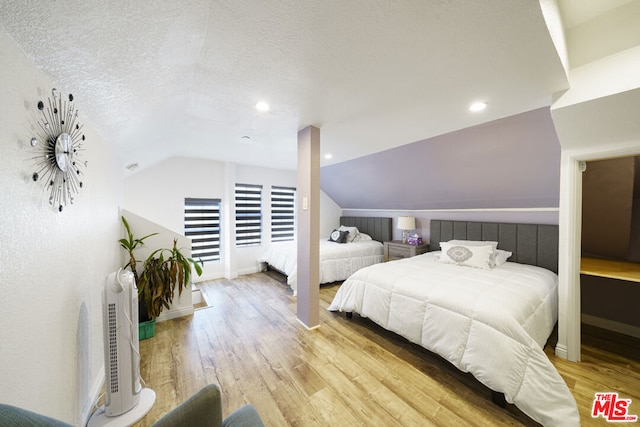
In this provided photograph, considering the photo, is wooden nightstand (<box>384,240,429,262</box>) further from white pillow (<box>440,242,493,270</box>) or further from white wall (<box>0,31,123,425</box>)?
white wall (<box>0,31,123,425</box>)

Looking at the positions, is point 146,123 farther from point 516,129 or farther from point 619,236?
point 619,236

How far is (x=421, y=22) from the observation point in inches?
44.8

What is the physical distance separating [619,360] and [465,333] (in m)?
1.60

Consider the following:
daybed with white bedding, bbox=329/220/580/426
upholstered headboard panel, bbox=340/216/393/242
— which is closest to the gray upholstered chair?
daybed with white bedding, bbox=329/220/580/426

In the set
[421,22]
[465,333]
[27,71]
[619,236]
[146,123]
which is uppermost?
[421,22]

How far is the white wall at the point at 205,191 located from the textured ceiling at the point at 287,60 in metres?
1.66

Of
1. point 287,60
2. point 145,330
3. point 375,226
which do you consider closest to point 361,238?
point 375,226

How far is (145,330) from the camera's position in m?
2.40

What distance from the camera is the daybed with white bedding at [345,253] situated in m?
3.93

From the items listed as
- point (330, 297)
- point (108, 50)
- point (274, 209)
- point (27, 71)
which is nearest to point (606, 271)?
point (330, 297)

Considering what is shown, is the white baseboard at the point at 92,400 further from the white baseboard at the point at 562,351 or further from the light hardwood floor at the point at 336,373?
the white baseboard at the point at 562,351

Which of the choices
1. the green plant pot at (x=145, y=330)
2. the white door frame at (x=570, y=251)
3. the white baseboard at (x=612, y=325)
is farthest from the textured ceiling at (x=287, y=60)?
the white baseboard at (x=612, y=325)

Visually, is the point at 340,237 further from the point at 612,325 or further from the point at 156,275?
the point at 612,325

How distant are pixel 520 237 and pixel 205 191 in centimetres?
515
